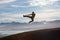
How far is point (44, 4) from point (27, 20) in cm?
52

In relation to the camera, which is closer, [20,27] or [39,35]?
[39,35]

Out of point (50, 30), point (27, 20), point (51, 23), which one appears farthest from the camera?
point (51, 23)

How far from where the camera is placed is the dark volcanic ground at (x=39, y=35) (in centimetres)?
270

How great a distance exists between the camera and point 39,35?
2.76 meters

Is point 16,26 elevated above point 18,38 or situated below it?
above

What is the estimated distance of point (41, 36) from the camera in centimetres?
275

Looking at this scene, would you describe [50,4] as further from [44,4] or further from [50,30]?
[50,30]

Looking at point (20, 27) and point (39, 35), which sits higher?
point (20, 27)

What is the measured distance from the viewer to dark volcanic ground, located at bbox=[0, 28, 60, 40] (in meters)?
2.70

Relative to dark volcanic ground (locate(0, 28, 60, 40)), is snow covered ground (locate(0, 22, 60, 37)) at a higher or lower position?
higher

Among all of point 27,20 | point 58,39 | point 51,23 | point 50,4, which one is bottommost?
point 58,39

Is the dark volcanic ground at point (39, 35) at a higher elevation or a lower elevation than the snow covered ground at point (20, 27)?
lower

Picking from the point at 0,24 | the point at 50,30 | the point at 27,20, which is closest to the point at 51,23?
the point at 50,30

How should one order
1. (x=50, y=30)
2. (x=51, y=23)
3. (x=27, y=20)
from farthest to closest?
(x=51, y=23)
(x=50, y=30)
(x=27, y=20)
